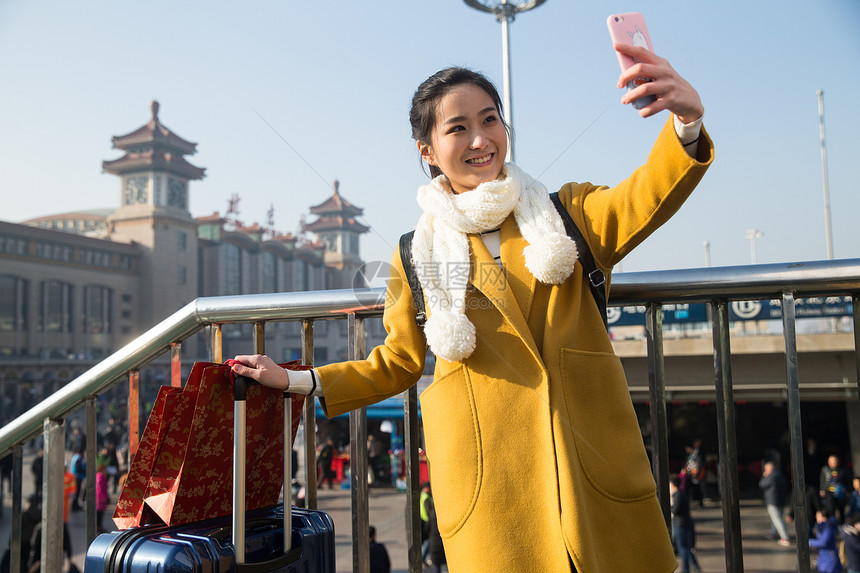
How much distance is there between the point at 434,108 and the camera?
1.60m

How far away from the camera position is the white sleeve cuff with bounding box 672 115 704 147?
1228 millimetres

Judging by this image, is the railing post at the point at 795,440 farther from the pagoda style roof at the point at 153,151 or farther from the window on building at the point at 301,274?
the window on building at the point at 301,274

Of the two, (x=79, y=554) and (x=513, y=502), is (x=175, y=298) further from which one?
(x=513, y=502)

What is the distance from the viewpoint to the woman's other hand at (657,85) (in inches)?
46.4

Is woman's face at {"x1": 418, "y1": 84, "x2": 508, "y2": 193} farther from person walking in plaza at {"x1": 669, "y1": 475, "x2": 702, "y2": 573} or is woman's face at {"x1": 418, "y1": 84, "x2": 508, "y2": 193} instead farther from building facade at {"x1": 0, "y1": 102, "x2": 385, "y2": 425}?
building facade at {"x1": 0, "y1": 102, "x2": 385, "y2": 425}

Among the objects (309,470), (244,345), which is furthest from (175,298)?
(309,470)

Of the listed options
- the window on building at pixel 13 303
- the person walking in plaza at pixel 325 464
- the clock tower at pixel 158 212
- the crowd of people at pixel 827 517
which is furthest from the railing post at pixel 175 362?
the clock tower at pixel 158 212

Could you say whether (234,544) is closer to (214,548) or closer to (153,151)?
(214,548)

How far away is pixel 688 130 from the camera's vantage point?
4.04ft

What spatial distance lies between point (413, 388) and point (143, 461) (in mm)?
736

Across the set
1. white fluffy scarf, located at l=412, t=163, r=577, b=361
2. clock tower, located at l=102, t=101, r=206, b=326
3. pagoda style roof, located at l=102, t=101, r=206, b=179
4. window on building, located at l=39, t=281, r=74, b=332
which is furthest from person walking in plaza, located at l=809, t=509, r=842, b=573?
pagoda style roof, located at l=102, t=101, r=206, b=179

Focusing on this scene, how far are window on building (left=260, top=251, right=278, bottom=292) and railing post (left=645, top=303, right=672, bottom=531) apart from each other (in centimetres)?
5534

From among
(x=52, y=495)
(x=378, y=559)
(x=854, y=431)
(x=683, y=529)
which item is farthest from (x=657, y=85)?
(x=854, y=431)

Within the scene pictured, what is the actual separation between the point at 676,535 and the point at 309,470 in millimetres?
7848
